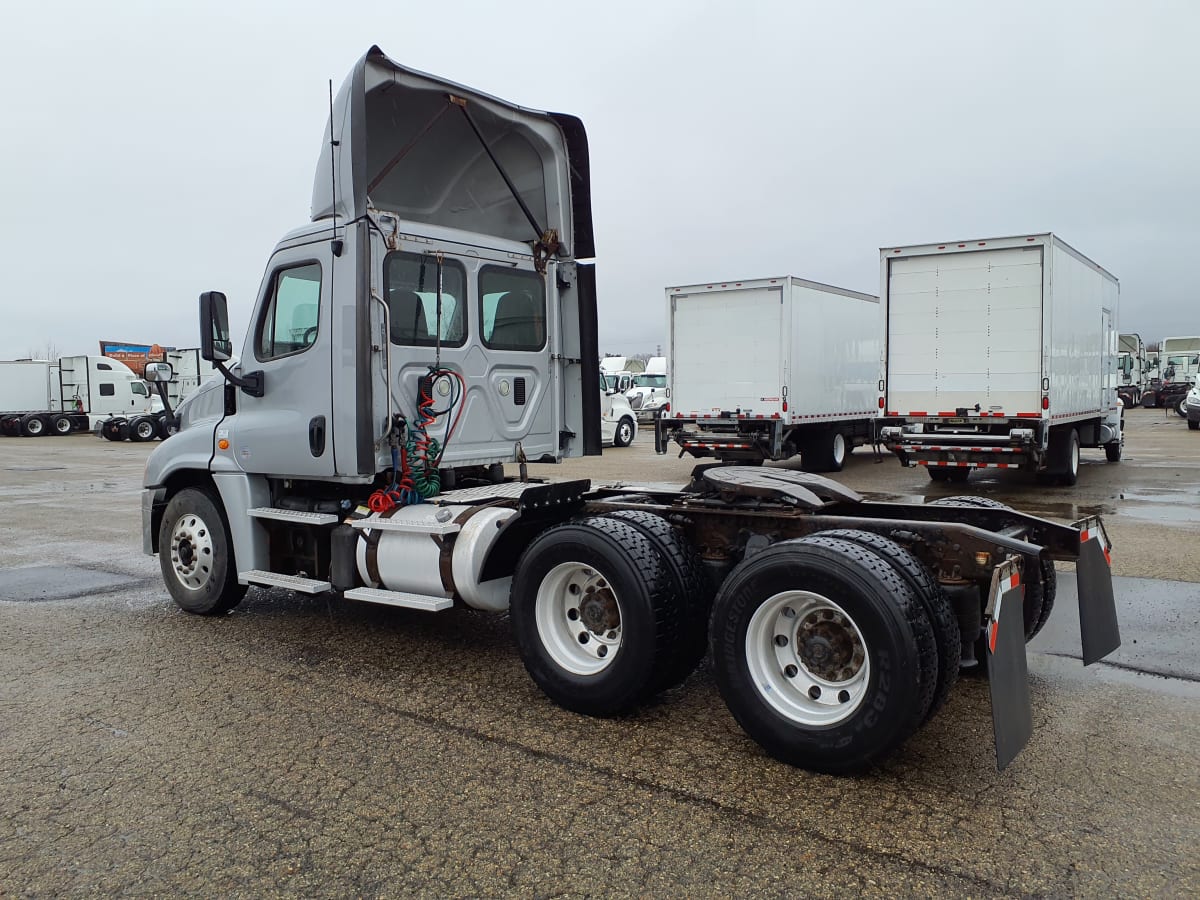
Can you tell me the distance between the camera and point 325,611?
6.94 m

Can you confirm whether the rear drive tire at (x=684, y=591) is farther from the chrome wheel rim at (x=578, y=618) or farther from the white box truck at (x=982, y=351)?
the white box truck at (x=982, y=351)

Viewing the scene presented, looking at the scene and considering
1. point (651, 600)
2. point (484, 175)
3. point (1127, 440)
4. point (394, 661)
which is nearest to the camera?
point (651, 600)

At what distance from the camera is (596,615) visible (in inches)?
183

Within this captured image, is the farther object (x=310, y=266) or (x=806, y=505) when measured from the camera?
(x=310, y=266)

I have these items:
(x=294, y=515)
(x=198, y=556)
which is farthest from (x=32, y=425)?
(x=294, y=515)

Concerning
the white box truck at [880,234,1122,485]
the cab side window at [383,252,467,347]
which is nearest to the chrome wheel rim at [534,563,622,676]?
the cab side window at [383,252,467,347]

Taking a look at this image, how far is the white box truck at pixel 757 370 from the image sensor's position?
16.1 m

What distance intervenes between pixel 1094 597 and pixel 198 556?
18.5 feet

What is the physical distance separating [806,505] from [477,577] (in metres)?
1.85

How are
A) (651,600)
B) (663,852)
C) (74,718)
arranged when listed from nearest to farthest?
(663,852), (651,600), (74,718)

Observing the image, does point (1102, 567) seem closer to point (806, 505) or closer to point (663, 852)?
point (806, 505)

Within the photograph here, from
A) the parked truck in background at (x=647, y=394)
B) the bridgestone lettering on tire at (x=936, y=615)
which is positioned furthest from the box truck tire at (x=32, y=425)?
the bridgestone lettering on tire at (x=936, y=615)

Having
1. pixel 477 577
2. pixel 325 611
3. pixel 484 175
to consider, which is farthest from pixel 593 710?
pixel 484 175

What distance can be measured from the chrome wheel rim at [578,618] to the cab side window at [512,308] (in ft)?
7.45
